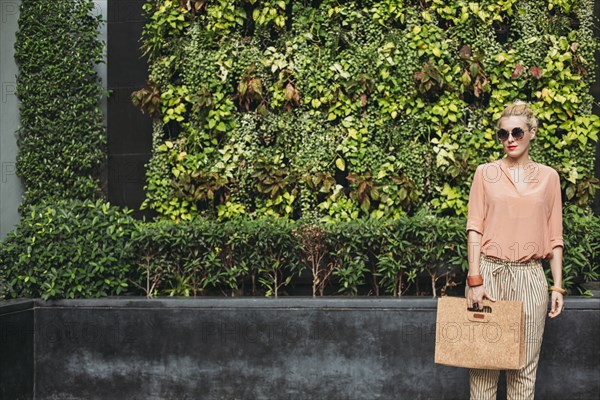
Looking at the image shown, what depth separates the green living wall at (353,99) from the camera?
6.40 metres

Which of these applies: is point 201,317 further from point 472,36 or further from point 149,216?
point 472,36

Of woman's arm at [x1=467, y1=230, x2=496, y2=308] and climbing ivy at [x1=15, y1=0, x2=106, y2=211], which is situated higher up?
climbing ivy at [x1=15, y1=0, x2=106, y2=211]

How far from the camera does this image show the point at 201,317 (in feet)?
18.5

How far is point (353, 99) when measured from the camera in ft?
21.6

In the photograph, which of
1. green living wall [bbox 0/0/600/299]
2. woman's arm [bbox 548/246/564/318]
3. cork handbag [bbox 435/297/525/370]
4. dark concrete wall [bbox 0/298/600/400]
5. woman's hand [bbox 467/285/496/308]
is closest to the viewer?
cork handbag [bbox 435/297/525/370]

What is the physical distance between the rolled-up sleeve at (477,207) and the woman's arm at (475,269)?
0.12 feet

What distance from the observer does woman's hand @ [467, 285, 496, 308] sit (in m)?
3.96

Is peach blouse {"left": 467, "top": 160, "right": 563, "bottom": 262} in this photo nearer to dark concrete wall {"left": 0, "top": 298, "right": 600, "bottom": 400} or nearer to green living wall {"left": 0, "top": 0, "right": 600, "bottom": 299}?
dark concrete wall {"left": 0, "top": 298, "right": 600, "bottom": 400}

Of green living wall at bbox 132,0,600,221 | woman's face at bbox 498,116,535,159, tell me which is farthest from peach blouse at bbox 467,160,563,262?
green living wall at bbox 132,0,600,221

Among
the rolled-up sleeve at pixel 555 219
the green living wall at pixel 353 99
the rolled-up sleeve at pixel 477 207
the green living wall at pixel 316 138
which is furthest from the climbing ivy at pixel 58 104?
the rolled-up sleeve at pixel 555 219

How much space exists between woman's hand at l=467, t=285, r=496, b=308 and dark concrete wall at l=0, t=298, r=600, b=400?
4.94 ft

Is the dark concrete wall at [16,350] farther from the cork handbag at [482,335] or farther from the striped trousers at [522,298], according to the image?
the striped trousers at [522,298]

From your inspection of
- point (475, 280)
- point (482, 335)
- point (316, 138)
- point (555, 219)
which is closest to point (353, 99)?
point (316, 138)

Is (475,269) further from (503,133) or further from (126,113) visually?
(126,113)
